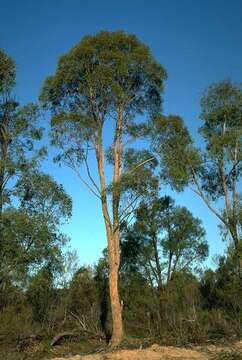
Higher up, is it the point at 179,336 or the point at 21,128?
A: the point at 21,128

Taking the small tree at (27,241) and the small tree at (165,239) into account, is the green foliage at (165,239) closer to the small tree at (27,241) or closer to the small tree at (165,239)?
the small tree at (165,239)

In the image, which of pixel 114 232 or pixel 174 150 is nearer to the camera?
pixel 114 232

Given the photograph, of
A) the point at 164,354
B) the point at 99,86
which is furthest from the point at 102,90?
the point at 164,354

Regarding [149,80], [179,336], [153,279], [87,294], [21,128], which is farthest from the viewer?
[153,279]

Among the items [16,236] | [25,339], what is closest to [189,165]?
[16,236]

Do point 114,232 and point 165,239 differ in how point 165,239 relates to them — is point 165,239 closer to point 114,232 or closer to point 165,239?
point 165,239

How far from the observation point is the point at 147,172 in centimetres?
2114

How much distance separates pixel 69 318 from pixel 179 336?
24.3 feet

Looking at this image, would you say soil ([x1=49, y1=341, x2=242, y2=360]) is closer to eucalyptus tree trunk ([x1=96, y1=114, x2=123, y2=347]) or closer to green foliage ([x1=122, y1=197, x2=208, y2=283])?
eucalyptus tree trunk ([x1=96, y1=114, x2=123, y2=347])

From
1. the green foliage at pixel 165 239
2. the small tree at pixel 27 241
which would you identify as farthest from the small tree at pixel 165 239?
the small tree at pixel 27 241

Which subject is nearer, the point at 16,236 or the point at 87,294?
the point at 16,236

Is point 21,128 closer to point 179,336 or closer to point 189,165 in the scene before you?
point 189,165

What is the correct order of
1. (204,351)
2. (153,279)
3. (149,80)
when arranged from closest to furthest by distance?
(204,351)
(149,80)
(153,279)

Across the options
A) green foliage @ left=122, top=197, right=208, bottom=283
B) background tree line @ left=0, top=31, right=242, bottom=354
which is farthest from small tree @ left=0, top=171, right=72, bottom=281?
green foliage @ left=122, top=197, right=208, bottom=283
